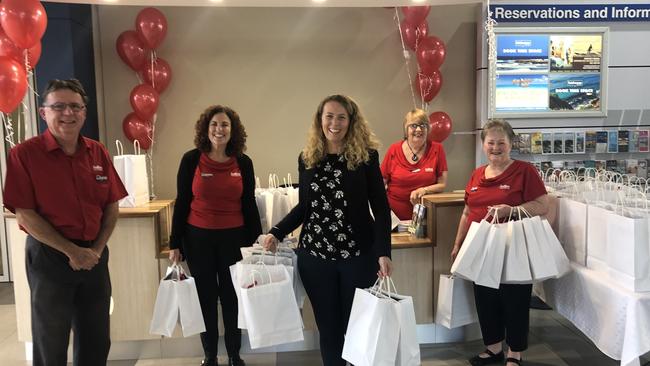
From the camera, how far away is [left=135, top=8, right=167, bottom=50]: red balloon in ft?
14.1

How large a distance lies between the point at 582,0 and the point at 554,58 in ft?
1.89

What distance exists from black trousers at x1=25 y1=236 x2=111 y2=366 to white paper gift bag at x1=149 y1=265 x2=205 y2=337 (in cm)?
42

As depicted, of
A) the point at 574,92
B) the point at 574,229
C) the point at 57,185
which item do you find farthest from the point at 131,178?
the point at 574,92

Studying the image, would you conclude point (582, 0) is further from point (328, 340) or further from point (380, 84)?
point (328, 340)

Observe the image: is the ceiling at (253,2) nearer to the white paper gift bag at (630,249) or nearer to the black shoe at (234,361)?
the white paper gift bag at (630,249)

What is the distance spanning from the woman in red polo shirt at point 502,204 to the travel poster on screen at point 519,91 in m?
2.11

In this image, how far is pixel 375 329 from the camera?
7.01 ft

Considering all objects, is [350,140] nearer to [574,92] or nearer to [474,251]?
[474,251]

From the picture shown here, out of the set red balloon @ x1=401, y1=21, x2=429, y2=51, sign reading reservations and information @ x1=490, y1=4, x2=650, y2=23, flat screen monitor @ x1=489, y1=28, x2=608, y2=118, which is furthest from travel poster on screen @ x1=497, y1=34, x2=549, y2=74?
red balloon @ x1=401, y1=21, x2=429, y2=51

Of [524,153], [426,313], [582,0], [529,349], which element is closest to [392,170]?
[426,313]

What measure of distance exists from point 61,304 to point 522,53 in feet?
14.1

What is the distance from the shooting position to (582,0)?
470 cm

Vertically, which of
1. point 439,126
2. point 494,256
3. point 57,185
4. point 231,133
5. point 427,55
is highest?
point 427,55

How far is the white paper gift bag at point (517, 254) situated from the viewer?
2680 millimetres
